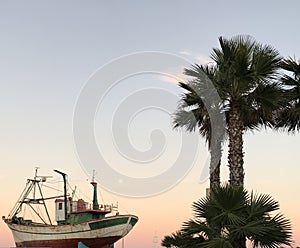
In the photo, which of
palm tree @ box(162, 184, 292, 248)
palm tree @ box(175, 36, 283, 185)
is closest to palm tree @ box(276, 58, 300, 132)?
palm tree @ box(175, 36, 283, 185)

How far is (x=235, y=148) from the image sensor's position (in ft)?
62.8

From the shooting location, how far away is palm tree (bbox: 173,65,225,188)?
65.4 feet

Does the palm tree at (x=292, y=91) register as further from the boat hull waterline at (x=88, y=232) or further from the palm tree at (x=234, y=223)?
the boat hull waterline at (x=88, y=232)

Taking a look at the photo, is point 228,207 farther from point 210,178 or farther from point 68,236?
point 68,236

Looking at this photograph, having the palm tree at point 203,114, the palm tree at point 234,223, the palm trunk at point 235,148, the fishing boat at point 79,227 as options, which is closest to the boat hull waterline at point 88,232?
the fishing boat at point 79,227

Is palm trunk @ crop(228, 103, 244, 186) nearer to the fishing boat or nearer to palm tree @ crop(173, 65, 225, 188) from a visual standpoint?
palm tree @ crop(173, 65, 225, 188)

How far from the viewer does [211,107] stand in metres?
20.5

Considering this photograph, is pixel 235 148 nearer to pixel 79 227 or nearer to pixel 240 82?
pixel 240 82

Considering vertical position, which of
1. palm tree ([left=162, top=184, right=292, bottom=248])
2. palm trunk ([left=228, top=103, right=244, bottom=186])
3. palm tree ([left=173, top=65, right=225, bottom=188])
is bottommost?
palm tree ([left=162, top=184, right=292, bottom=248])

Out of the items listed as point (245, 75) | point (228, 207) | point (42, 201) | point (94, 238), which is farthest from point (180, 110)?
point (42, 201)

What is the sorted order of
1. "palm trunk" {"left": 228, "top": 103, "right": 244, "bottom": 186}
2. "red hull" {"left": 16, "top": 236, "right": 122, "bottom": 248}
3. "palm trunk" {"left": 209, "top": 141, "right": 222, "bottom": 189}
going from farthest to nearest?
"red hull" {"left": 16, "top": 236, "right": 122, "bottom": 248}
"palm trunk" {"left": 209, "top": 141, "right": 222, "bottom": 189}
"palm trunk" {"left": 228, "top": 103, "right": 244, "bottom": 186}

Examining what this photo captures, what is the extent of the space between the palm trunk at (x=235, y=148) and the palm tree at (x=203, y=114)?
84 cm

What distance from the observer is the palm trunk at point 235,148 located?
18781 millimetres

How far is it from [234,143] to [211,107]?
2044mm
